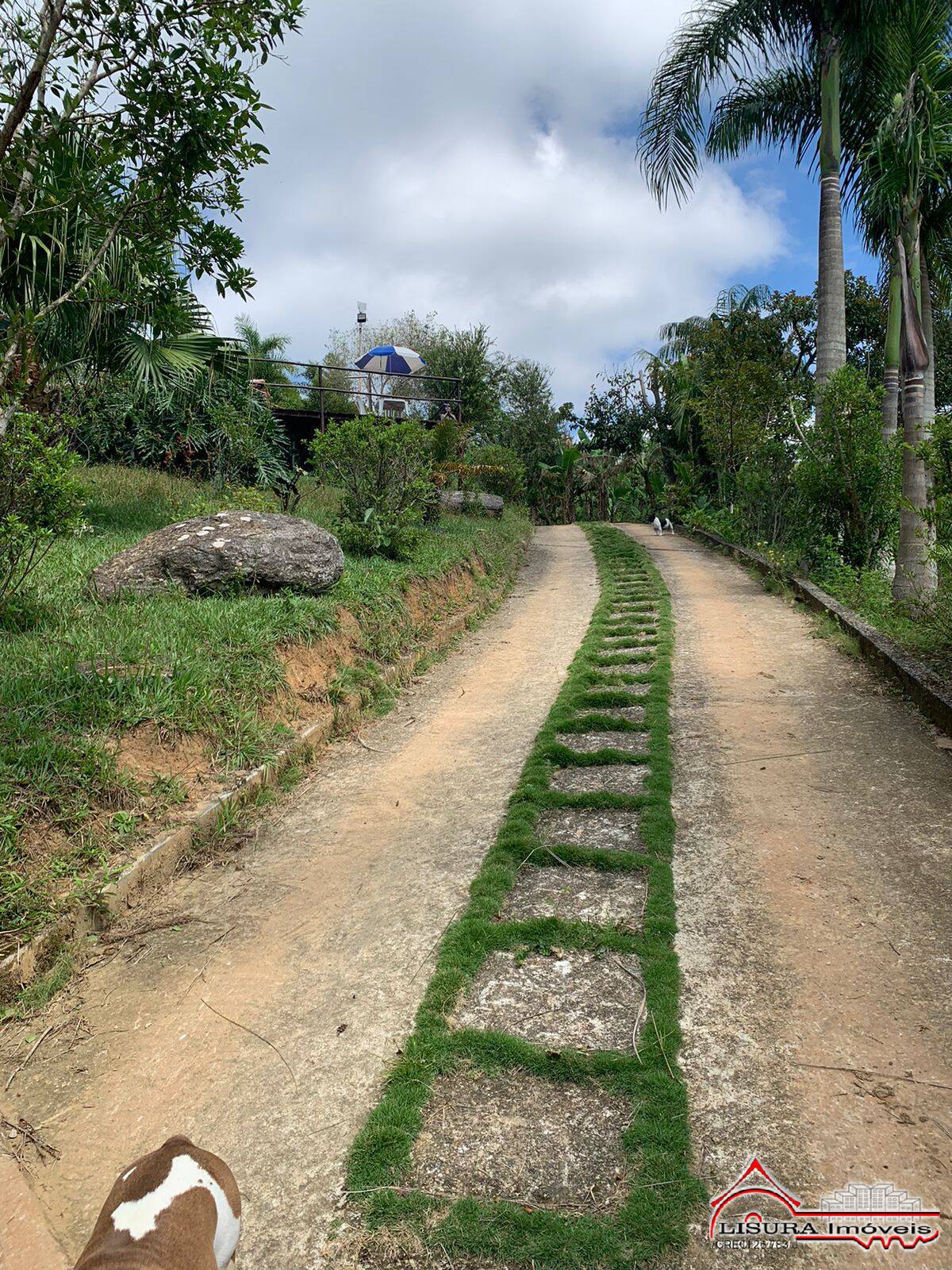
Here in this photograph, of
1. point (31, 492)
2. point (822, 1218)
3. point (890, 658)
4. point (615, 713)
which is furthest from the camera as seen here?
point (890, 658)

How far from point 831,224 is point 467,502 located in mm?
8393

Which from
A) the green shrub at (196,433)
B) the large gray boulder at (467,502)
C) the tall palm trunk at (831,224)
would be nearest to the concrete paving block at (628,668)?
the green shrub at (196,433)

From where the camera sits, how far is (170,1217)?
1.70 metres

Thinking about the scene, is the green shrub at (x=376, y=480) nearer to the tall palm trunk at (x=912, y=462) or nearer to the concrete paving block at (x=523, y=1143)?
the tall palm trunk at (x=912, y=462)

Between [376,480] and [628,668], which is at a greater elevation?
[376,480]

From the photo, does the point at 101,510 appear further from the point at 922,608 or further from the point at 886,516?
the point at 886,516

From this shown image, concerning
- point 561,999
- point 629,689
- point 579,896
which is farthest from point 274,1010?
point 629,689

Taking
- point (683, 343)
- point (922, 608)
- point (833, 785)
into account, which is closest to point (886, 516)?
point (922, 608)

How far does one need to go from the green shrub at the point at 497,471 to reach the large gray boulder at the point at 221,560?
44.4ft

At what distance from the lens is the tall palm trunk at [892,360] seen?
33.0 ft

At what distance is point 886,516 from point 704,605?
2.72 meters

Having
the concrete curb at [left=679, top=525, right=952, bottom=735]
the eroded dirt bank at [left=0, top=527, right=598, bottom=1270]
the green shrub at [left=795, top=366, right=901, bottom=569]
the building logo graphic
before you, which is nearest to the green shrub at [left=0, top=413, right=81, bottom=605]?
the eroded dirt bank at [left=0, top=527, right=598, bottom=1270]

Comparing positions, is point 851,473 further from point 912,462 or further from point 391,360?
point 391,360

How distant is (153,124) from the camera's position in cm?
316
